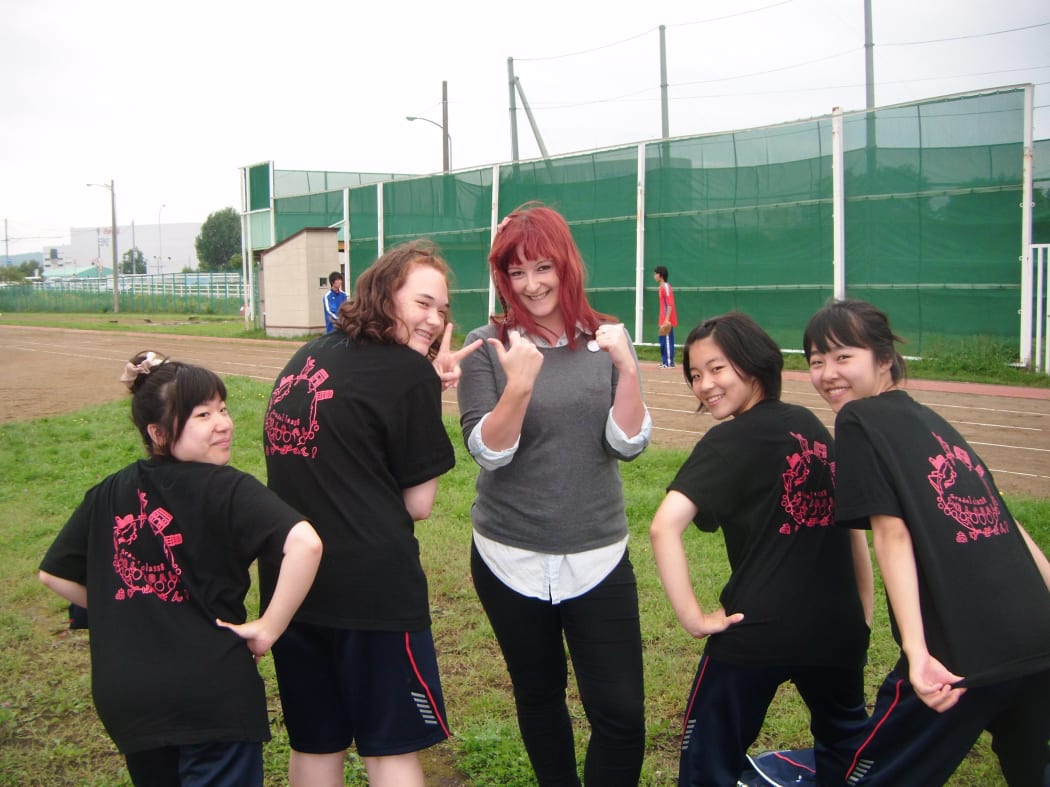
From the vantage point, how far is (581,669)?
270 centimetres

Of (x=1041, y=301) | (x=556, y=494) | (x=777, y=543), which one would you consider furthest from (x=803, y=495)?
(x=1041, y=301)

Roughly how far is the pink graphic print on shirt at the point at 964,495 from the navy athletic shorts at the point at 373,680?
1.36 meters

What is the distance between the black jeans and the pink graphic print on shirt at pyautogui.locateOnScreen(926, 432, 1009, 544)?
899 mm

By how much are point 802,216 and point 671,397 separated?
20.9ft

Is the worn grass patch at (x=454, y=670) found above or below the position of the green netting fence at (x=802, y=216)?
below

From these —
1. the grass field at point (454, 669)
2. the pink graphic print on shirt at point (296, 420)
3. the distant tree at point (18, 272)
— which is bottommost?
the grass field at point (454, 669)

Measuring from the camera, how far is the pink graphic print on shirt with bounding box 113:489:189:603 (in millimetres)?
2314

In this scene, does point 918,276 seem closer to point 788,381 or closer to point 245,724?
point 788,381

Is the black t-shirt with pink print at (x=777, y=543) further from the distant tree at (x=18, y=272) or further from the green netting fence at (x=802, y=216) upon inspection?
the distant tree at (x=18, y=272)

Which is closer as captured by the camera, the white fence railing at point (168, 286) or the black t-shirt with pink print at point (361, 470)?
the black t-shirt with pink print at point (361, 470)

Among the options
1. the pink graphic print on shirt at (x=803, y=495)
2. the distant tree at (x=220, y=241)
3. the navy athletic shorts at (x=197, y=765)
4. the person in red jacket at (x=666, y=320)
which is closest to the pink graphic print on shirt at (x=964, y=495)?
the pink graphic print on shirt at (x=803, y=495)

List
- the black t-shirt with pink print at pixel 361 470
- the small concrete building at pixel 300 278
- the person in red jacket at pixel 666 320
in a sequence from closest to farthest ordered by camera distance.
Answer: the black t-shirt with pink print at pixel 361 470, the person in red jacket at pixel 666 320, the small concrete building at pixel 300 278

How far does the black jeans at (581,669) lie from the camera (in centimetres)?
264

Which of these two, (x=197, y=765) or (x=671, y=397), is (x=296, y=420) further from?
(x=671, y=397)
